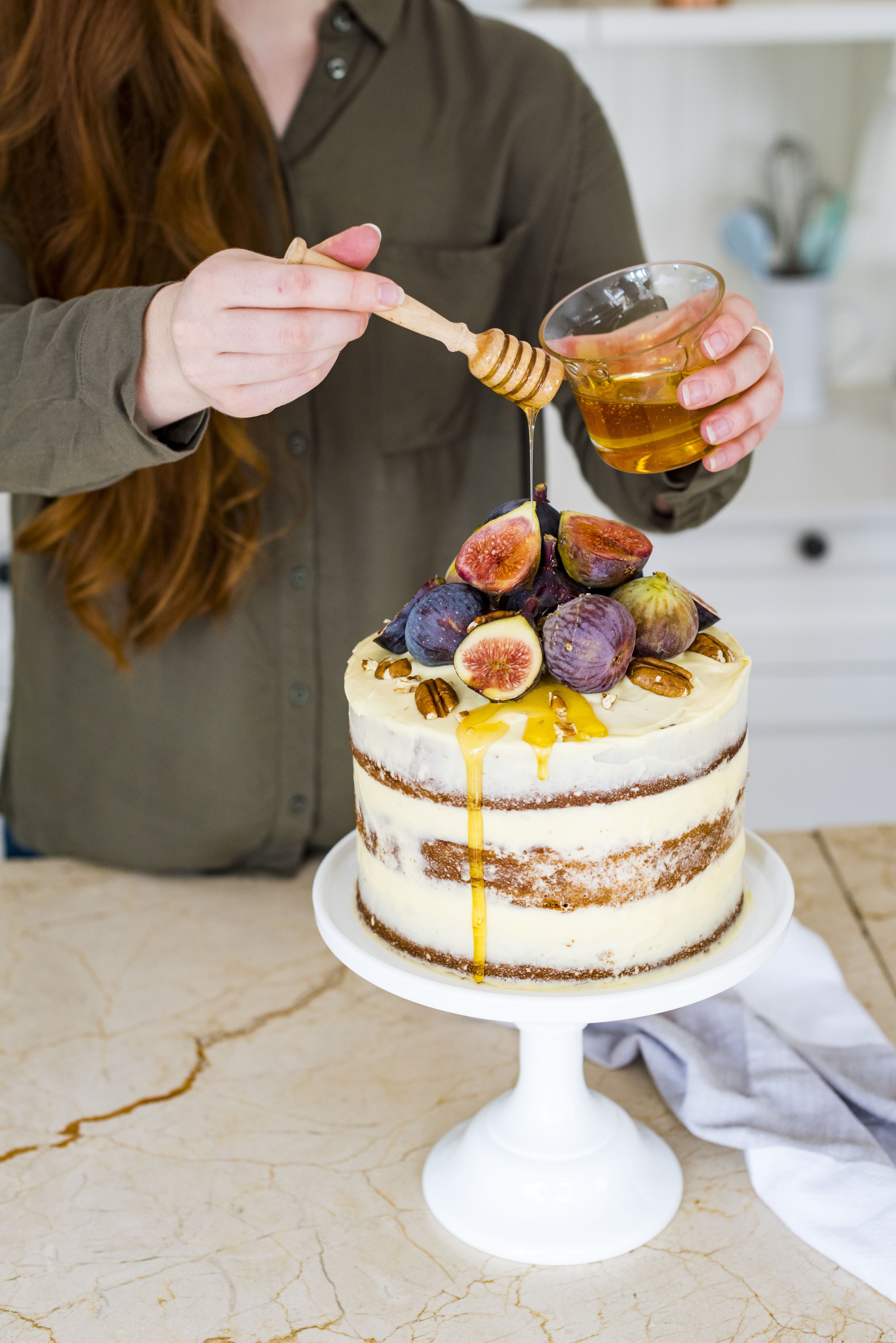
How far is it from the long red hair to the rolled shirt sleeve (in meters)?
0.20

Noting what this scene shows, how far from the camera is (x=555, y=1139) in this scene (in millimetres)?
988

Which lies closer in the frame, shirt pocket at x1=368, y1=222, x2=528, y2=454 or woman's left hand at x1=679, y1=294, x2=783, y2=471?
woman's left hand at x1=679, y1=294, x2=783, y2=471

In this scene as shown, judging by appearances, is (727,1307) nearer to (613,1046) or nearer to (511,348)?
(613,1046)

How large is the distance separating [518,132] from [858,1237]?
125cm

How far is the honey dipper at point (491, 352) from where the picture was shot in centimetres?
89

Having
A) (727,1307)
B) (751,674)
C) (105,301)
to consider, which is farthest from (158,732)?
(751,674)

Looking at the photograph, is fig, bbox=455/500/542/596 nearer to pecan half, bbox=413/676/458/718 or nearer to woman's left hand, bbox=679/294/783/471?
pecan half, bbox=413/676/458/718

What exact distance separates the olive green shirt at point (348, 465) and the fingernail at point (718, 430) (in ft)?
1.29

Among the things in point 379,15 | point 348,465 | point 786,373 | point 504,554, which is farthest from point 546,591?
point 786,373

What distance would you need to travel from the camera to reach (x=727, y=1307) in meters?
0.88

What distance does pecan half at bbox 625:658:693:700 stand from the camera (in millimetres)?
866

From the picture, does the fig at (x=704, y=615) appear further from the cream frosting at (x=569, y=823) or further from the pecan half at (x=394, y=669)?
the pecan half at (x=394, y=669)

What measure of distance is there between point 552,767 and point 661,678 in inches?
4.4

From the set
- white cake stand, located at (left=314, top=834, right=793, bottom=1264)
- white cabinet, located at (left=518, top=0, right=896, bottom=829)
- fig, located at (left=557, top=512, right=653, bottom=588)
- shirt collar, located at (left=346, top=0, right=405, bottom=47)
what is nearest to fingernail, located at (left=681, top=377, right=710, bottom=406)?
fig, located at (left=557, top=512, right=653, bottom=588)
